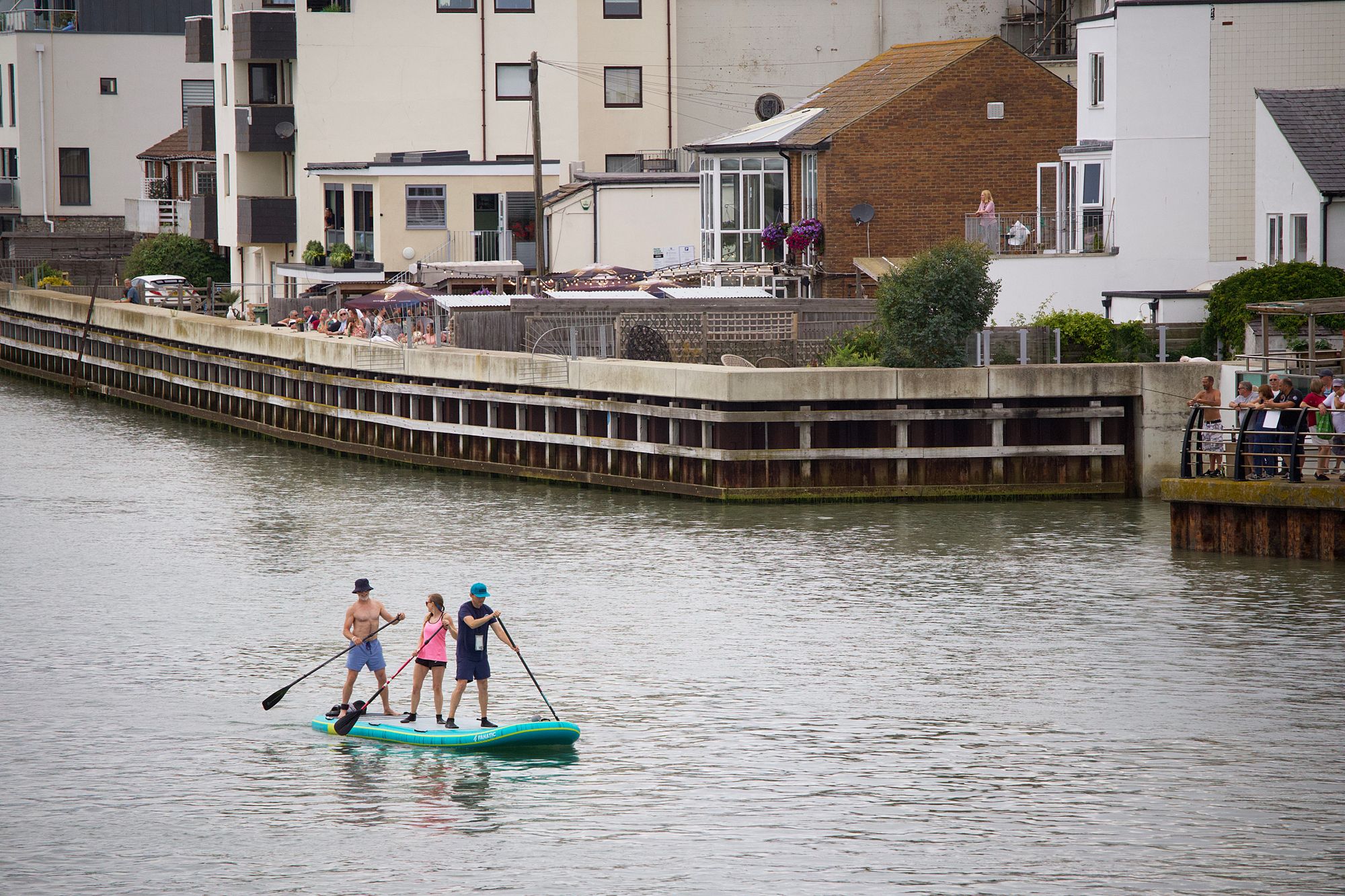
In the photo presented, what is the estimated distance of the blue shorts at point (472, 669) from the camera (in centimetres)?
2156

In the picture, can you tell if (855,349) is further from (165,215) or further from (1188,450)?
(165,215)

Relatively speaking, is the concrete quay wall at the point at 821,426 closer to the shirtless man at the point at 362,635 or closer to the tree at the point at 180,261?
the shirtless man at the point at 362,635

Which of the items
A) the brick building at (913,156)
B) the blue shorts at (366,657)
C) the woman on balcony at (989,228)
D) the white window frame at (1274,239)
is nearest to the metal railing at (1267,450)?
the white window frame at (1274,239)

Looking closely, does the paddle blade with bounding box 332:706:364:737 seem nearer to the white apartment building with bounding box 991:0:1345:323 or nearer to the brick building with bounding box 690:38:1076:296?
the white apartment building with bounding box 991:0:1345:323

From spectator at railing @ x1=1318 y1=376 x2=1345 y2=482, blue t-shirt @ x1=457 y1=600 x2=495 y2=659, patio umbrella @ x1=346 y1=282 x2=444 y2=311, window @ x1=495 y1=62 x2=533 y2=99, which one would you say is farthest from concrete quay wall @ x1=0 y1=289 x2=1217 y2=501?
window @ x1=495 y1=62 x2=533 y2=99

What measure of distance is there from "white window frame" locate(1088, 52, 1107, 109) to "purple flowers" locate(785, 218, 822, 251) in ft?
29.0

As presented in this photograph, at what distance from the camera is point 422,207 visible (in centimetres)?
6950

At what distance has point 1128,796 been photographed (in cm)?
2005

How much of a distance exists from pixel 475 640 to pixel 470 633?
5.2 inches

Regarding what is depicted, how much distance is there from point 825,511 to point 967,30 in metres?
42.3

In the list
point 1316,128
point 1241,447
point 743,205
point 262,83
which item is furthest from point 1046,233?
point 262,83

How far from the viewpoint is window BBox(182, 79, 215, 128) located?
101000 mm

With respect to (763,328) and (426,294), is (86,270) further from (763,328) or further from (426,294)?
(763,328)

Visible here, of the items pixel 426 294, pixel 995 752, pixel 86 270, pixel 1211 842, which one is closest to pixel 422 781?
pixel 995 752
